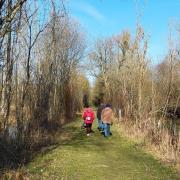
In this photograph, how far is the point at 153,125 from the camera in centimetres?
1950

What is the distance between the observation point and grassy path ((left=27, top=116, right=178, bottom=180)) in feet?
39.3

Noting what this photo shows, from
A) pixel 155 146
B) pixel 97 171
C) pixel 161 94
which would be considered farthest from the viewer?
pixel 161 94

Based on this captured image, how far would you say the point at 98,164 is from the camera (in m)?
13.7

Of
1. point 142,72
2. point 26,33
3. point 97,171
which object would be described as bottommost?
point 97,171

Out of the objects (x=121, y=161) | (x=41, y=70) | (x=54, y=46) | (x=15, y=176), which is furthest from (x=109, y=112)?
(x=15, y=176)

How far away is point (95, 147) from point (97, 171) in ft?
18.1

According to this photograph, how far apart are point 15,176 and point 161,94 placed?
46.0 feet

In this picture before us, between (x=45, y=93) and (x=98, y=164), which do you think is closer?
(x=98, y=164)

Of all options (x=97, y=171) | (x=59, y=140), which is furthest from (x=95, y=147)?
(x=97, y=171)

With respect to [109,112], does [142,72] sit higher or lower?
higher

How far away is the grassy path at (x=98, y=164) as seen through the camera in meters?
12.0

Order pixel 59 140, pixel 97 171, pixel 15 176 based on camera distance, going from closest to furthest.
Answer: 1. pixel 15 176
2. pixel 97 171
3. pixel 59 140

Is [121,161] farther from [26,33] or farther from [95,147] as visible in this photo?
[26,33]

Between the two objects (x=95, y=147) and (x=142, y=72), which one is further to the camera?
(x=142, y=72)
